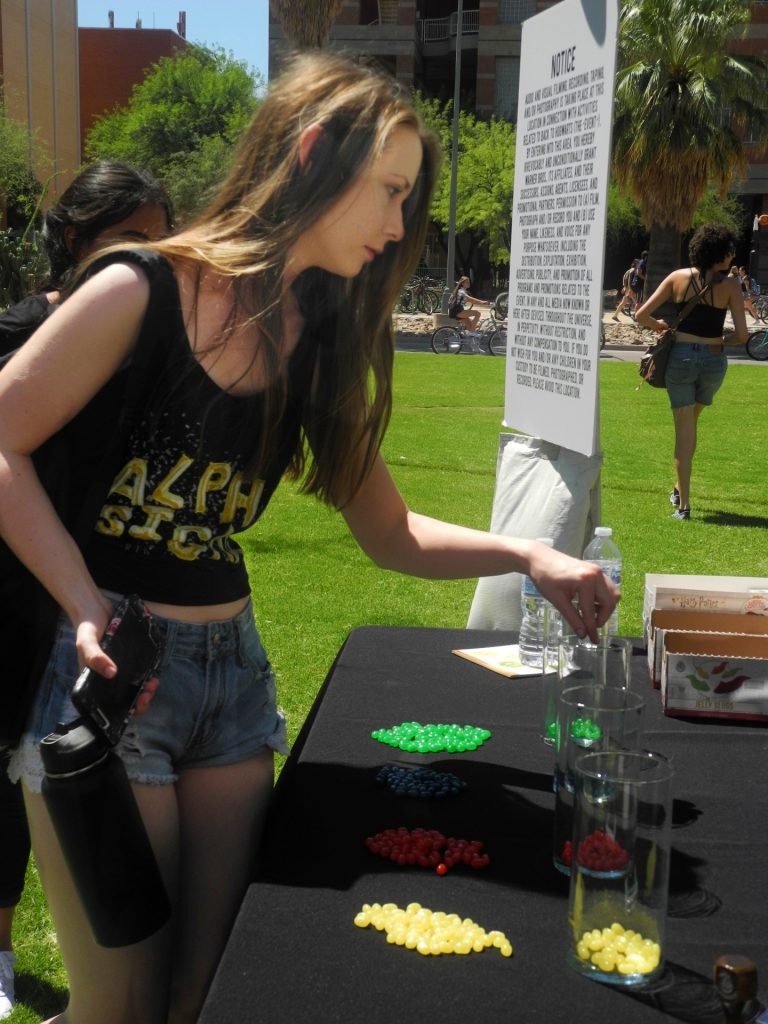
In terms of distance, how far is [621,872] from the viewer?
1.24m

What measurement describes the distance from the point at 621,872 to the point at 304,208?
95 cm

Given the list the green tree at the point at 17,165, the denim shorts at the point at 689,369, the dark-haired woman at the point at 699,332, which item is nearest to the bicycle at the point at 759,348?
the dark-haired woman at the point at 699,332

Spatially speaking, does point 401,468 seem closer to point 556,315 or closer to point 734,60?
point 556,315

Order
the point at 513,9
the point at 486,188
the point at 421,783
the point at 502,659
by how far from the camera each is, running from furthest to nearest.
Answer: the point at 513,9, the point at 486,188, the point at 502,659, the point at 421,783

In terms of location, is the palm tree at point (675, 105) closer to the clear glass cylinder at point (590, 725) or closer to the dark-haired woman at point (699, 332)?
the dark-haired woman at point (699, 332)

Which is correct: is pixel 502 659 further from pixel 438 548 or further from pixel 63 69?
pixel 63 69

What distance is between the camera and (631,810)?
4.00 feet

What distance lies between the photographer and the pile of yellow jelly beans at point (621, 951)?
126 centimetres

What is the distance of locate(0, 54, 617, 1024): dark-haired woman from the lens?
1.46m

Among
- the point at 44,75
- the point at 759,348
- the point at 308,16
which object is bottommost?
the point at 759,348

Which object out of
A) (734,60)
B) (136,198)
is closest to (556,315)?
(136,198)

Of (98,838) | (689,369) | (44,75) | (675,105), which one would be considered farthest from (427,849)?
(44,75)

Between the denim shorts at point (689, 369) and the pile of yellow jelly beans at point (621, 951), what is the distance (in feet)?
21.7

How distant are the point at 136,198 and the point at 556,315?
1426 millimetres
